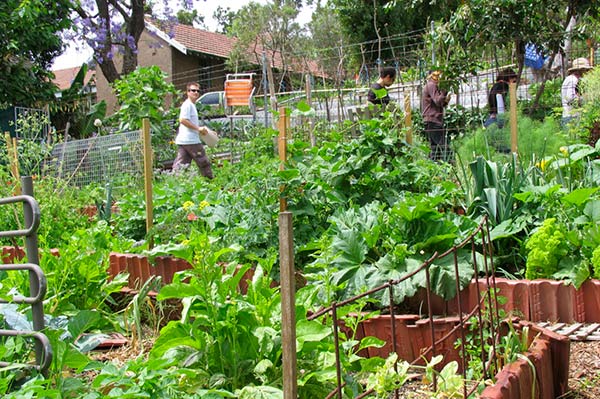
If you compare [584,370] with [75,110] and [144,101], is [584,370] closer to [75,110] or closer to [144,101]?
[144,101]

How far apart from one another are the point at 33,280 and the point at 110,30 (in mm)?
16279

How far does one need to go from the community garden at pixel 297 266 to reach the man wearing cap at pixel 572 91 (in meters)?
3.44

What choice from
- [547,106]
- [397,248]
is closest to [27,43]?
[547,106]

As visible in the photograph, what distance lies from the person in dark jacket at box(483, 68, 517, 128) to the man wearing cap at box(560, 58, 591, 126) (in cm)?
67

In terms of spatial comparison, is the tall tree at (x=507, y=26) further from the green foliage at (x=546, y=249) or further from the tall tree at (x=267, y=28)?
the tall tree at (x=267, y=28)

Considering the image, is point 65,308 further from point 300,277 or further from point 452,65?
point 452,65

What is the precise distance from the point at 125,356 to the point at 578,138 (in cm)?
504

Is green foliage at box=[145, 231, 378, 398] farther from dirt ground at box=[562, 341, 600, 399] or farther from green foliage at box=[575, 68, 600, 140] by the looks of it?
green foliage at box=[575, 68, 600, 140]

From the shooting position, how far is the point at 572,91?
8.77m

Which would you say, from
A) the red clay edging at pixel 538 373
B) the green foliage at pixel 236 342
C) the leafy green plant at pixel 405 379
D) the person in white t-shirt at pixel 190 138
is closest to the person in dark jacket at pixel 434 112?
the person in white t-shirt at pixel 190 138

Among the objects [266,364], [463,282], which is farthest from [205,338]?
[463,282]

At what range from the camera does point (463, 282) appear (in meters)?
3.16

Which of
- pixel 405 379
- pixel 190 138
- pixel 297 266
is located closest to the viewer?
pixel 405 379

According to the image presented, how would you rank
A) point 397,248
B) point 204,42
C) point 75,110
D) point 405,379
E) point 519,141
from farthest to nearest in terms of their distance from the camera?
point 204,42 < point 75,110 < point 519,141 < point 397,248 < point 405,379
